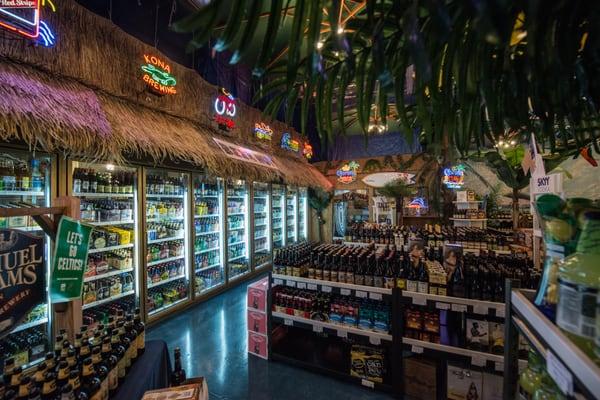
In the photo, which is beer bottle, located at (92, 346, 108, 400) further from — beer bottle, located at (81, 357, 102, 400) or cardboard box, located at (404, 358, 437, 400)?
cardboard box, located at (404, 358, 437, 400)

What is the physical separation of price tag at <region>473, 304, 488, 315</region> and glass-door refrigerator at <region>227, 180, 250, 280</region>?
4.60 metres

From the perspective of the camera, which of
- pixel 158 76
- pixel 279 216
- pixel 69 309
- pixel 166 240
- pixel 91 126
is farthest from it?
pixel 279 216

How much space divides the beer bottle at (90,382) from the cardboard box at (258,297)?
71.8 inches

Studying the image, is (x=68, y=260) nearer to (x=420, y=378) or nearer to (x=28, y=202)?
(x=28, y=202)

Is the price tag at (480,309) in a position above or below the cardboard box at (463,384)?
above

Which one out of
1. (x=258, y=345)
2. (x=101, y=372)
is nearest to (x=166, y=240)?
(x=258, y=345)

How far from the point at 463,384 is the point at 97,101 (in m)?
4.82

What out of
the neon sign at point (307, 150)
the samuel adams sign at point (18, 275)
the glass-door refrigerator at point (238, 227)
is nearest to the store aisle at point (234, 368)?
the samuel adams sign at point (18, 275)

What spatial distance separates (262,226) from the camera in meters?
7.20

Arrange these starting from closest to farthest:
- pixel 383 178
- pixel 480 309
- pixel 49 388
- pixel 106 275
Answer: pixel 49 388 → pixel 480 309 → pixel 106 275 → pixel 383 178

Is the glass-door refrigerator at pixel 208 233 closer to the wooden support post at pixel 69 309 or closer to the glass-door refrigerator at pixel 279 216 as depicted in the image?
the glass-door refrigerator at pixel 279 216

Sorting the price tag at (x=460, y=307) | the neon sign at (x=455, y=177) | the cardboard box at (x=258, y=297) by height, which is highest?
the neon sign at (x=455, y=177)

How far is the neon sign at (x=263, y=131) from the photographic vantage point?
6320 millimetres

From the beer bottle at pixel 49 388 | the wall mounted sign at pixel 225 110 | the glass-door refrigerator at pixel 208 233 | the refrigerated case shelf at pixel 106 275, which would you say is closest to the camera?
the beer bottle at pixel 49 388
